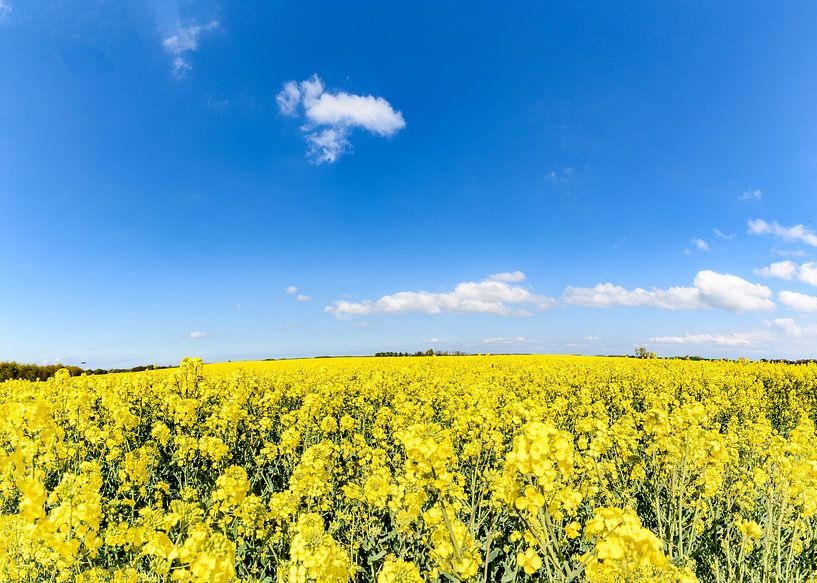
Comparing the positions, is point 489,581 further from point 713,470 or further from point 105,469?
point 105,469

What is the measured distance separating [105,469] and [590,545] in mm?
7498

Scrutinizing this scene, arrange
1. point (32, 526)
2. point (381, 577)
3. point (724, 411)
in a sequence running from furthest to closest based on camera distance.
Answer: point (724, 411), point (32, 526), point (381, 577)

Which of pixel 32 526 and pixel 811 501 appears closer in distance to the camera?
pixel 32 526

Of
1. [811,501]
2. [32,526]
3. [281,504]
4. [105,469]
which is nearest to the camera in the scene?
[32,526]

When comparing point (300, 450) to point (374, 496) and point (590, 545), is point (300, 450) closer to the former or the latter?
point (374, 496)

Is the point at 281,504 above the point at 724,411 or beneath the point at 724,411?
above

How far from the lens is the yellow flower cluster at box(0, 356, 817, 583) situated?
241cm

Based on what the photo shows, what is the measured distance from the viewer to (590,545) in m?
4.56

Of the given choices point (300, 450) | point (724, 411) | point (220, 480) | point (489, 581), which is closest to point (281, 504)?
point (220, 480)

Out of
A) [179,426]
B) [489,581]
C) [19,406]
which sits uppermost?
A: [19,406]

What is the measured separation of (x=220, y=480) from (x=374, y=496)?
1529 millimetres

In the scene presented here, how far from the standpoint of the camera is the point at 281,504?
3.84 metres

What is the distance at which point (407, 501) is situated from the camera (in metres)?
3.66

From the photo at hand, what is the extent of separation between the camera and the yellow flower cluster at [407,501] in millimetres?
2412
